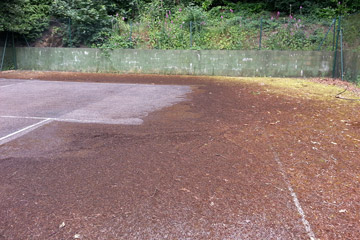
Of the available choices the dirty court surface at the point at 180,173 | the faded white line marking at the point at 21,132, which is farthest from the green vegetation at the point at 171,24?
the faded white line marking at the point at 21,132

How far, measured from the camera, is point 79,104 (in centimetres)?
865

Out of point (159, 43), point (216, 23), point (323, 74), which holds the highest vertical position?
point (216, 23)

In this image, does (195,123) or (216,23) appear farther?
(216,23)

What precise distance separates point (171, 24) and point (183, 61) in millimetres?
3040

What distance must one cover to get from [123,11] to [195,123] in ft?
54.8

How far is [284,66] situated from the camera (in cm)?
1608

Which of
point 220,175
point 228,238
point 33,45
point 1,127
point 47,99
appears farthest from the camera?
point 33,45

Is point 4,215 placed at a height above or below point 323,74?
below

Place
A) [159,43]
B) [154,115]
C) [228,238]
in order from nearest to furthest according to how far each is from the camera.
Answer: [228,238], [154,115], [159,43]

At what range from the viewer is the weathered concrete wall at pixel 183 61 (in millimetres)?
15797

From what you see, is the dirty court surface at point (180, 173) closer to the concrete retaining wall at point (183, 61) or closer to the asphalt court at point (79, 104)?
the asphalt court at point (79, 104)

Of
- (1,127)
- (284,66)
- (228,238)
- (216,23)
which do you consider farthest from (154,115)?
(216,23)

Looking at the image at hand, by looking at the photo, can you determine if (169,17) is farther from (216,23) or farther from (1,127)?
(1,127)

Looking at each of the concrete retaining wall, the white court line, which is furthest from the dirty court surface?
the concrete retaining wall
